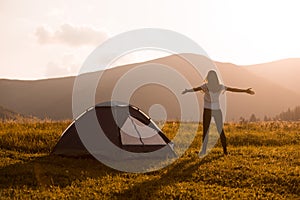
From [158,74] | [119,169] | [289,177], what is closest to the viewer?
[289,177]

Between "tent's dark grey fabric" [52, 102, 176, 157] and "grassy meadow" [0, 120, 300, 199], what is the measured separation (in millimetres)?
638

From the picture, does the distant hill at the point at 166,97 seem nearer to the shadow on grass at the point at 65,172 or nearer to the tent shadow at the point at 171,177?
the tent shadow at the point at 171,177

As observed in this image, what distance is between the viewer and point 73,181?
11062mm

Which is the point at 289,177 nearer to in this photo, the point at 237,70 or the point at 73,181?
the point at 73,181

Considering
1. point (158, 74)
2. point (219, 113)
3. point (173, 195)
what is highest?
point (158, 74)

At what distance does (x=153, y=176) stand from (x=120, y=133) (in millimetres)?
3646

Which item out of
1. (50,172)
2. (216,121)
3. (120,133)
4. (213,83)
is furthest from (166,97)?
(50,172)

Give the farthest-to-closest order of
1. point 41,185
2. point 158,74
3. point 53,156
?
point 158,74, point 53,156, point 41,185

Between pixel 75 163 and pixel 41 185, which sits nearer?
pixel 41 185

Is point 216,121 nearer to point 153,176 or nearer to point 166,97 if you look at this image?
point 153,176

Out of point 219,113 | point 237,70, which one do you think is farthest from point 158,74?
point 219,113

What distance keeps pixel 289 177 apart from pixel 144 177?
160 inches

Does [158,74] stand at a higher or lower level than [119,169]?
higher

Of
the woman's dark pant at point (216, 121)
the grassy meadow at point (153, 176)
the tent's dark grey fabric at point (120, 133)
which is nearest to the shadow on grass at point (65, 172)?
the grassy meadow at point (153, 176)
